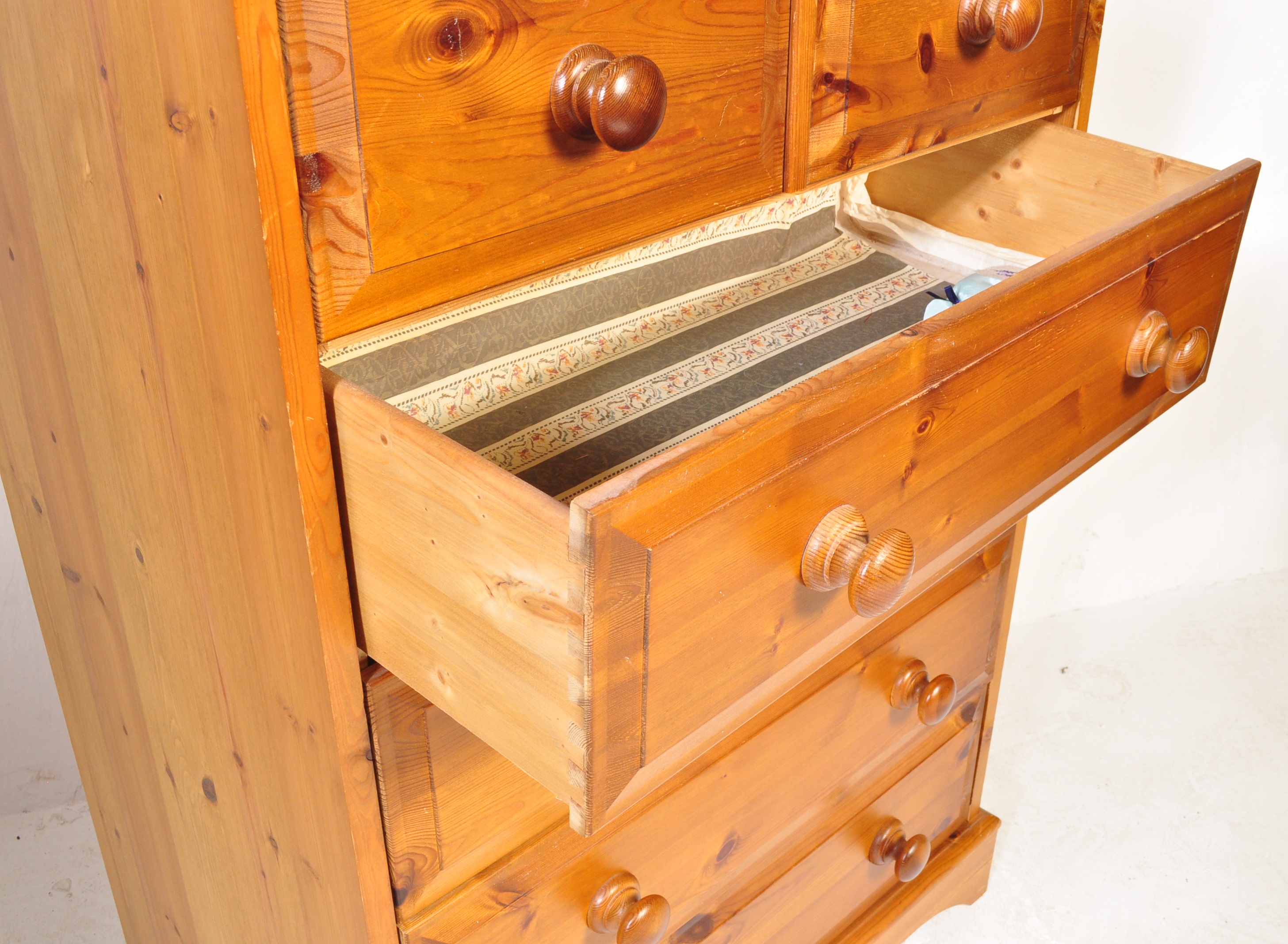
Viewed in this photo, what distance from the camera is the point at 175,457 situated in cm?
74

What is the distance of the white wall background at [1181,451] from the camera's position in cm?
158

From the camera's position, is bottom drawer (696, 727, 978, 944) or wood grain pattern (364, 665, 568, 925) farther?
bottom drawer (696, 727, 978, 944)

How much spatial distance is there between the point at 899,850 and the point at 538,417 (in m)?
0.68

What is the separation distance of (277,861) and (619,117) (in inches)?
23.3

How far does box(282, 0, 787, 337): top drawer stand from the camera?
544 millimetres

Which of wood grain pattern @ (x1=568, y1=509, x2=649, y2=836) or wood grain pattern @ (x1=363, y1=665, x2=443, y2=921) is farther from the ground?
wood grain pattern @ (x1=568, y1=509, x2=649, y2=836)

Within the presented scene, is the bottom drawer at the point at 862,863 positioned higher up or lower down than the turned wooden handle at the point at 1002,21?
lower down

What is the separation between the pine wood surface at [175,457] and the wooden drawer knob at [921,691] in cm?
56

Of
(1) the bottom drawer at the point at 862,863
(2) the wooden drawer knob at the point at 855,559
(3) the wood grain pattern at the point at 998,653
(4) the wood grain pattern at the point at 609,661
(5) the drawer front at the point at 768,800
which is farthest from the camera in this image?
(3) the wood grain pattern at the point at 998,653

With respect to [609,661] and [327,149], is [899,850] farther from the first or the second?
[327,149]

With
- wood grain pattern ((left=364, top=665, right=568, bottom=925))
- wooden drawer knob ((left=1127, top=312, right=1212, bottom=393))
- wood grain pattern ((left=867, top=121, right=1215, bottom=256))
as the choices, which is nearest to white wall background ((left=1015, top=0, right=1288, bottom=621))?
wood grain pattern ((left=867, top=121, right=1215, bottom=256))

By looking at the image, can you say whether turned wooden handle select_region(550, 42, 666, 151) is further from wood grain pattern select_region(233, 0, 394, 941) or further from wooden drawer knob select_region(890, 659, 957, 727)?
wooden drawer knob select_region(890, 659, 957, 727)

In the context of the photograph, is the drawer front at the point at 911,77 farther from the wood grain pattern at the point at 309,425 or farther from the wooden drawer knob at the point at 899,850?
the wooden drawer knob at the point at 899,850

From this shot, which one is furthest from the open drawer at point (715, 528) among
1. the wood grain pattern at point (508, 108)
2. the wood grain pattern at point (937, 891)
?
the wood grain pattern at point (937, 891)
